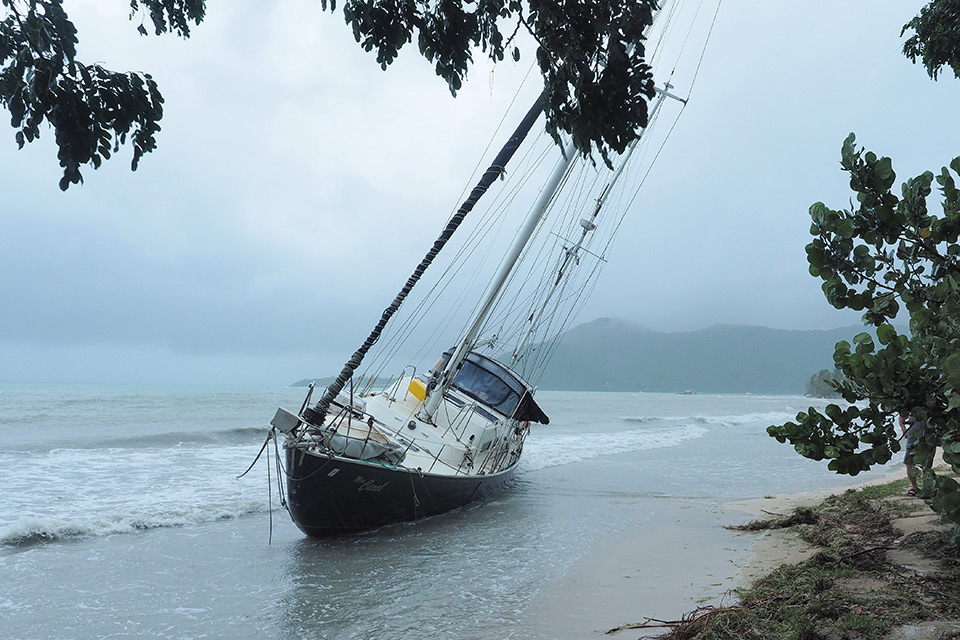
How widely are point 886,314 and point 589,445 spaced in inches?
1057

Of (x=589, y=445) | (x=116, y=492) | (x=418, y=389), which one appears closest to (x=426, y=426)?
(x=418, y=389)

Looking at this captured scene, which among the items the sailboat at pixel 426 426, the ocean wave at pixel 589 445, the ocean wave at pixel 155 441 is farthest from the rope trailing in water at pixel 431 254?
the ocean wave at pixel 155 441

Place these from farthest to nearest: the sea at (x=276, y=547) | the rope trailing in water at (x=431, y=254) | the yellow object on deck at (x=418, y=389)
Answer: the yellow object on deck at (x=418, y=389), the rope trailing in water at (x=431, y=254), the sea at (x=276, y=547)

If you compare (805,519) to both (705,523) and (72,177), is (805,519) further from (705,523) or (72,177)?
(72,177)

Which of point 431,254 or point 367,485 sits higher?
point 431,254

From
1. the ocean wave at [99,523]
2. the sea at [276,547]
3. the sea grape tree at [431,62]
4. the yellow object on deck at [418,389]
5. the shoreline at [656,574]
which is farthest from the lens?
the yellow object on deck at [418,389]

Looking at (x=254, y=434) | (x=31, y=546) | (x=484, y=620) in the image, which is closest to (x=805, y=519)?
(x=484, y=620)

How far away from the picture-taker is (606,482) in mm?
18594

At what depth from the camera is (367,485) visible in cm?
1041

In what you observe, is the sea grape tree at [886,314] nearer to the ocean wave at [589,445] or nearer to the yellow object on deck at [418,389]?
the yellow object on deck at [418,389]

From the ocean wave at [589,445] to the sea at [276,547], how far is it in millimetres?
1604

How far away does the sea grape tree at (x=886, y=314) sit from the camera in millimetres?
3467

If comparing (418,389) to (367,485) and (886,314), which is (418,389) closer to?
(367,485)

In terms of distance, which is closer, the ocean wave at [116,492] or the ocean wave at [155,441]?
the ocean wave at [116,492]
